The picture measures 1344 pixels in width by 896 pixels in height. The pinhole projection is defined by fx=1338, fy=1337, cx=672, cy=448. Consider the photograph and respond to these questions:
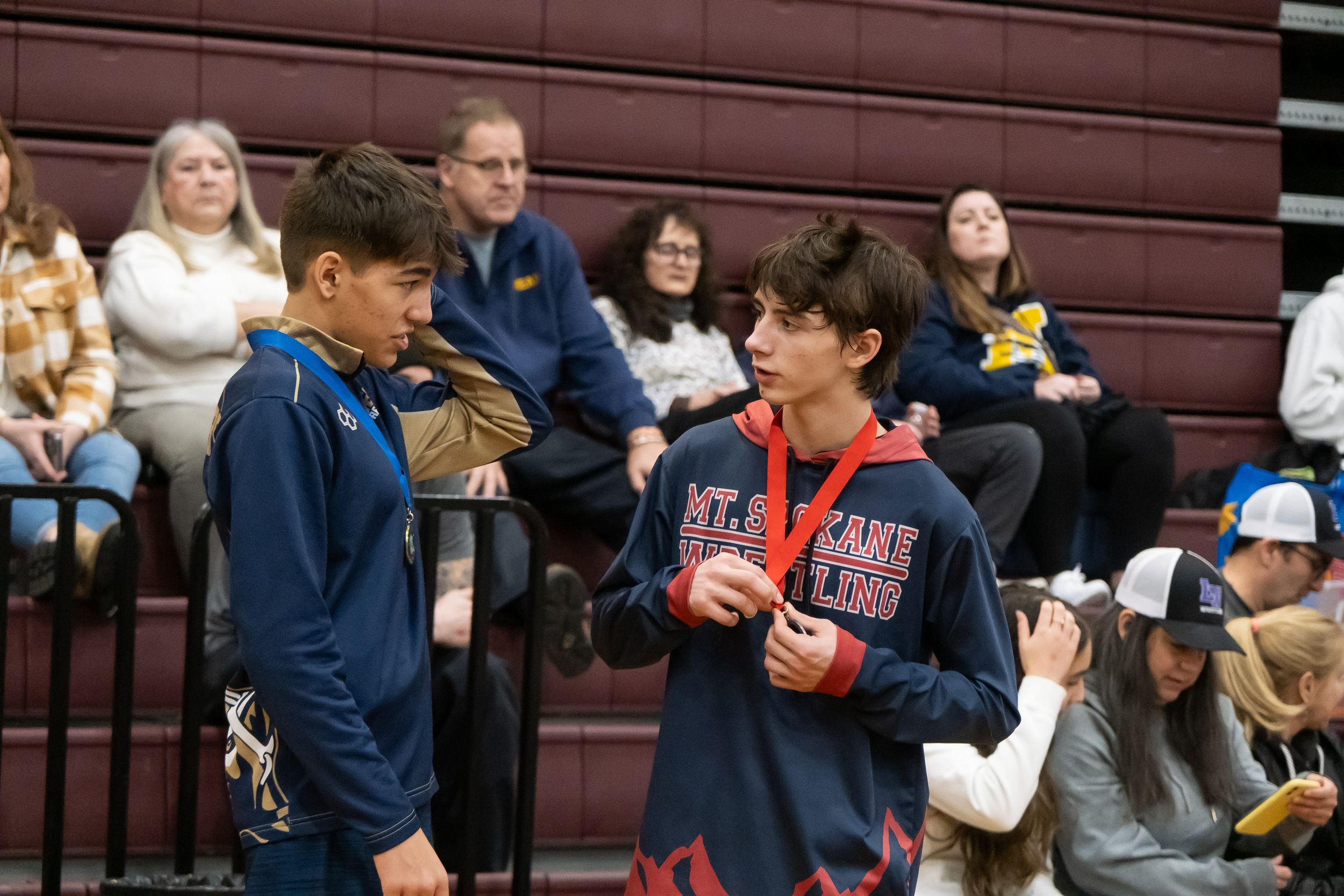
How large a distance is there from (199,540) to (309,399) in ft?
3.55

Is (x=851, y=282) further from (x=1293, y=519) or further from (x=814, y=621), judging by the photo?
(x=1293, y=519)

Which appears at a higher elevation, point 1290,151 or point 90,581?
point 1290,151

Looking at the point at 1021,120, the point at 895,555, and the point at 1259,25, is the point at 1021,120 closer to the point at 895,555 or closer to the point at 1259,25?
the point at 1259,25

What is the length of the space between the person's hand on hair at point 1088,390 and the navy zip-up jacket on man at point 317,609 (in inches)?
119

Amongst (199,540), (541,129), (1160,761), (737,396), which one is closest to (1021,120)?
(541,129)

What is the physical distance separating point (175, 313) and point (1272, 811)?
2785 millimetres

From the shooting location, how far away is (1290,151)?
5.52 meters

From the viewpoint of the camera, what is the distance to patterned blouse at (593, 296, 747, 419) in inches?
159

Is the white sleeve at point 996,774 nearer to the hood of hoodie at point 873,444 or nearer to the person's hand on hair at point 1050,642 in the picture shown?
the person's hand on hair at point 1050,642

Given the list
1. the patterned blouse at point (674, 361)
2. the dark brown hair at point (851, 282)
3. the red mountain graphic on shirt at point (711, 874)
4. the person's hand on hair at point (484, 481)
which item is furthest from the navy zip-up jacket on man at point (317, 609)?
the patterned blouse at point (674, 361)

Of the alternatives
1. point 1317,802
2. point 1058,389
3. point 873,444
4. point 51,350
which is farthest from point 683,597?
point 1058,389

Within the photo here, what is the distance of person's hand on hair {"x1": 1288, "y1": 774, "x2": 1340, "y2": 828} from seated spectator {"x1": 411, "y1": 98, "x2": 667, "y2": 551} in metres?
1.68

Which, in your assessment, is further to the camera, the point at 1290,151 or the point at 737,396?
the point at 1290,151

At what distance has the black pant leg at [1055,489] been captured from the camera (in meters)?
3.85
